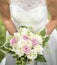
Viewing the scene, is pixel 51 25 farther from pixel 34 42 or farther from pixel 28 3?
pixel 34 42

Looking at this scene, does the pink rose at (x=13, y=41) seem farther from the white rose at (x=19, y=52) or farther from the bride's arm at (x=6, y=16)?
the bride's arm at (x=6, y=16)

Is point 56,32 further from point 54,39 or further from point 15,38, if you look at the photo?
point 15,38

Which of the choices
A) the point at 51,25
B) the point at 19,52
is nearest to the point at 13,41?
the point at 19,52

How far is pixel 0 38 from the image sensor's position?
91.4 inches

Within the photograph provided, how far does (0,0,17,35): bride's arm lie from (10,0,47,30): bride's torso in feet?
0.21

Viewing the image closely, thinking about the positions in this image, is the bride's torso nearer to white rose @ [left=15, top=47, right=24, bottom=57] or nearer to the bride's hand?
the bride's hand

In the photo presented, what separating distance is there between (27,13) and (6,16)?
8.1 inches

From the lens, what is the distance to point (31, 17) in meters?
2.34

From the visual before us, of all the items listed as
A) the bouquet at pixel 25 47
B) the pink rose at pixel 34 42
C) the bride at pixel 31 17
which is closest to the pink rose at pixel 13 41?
the bouquet at pixel 25 47

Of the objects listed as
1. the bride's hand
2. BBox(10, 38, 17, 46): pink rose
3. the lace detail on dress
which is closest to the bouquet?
BBox(10, 38, 17, 46): pink rose

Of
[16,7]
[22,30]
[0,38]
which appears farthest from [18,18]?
[22,30]

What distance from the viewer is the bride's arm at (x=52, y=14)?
7.31ft

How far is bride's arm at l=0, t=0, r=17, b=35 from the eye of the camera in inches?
88.7

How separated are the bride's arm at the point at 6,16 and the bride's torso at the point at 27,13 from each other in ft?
0.21
